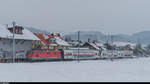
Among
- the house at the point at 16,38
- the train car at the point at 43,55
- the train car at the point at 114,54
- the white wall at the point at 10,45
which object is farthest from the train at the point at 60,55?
the train car at the point at 114,54

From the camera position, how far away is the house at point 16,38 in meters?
35.8

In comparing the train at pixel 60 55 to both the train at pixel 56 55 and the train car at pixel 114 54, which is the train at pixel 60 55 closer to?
the train at pixel 56 55

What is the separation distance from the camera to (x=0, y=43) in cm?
3569

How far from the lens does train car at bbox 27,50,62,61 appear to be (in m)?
36.7

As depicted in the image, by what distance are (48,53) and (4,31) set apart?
1100cm

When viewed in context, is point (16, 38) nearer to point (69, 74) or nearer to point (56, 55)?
point (56, 55)

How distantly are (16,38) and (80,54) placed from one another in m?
20.2

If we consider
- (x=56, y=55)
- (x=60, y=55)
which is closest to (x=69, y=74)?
(x=56, y=55)

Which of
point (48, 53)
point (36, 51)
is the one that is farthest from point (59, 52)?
point (36, 51)

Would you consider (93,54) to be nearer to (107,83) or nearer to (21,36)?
(21,36)

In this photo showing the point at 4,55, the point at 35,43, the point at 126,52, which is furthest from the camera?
the point at 126,52

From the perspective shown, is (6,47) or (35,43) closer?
(6,47)

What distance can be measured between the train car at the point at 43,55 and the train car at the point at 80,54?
8.68 feet

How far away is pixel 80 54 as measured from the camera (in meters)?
50.2
